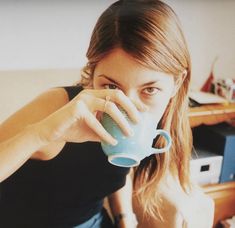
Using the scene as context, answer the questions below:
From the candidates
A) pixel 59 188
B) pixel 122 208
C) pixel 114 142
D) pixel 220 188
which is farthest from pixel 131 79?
pixel 220 188

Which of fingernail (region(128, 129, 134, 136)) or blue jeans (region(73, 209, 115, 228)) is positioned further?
blue jeans (region(73, 209, 115, 228))

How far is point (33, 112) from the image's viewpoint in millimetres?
746

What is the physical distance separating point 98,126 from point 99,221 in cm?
49

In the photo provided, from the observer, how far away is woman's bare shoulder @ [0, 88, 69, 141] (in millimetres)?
724

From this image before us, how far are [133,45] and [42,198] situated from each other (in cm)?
41

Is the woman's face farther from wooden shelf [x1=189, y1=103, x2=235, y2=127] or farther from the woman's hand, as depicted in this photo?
wooden shelf [x1=189, y1=103, x2=235, y2=127]

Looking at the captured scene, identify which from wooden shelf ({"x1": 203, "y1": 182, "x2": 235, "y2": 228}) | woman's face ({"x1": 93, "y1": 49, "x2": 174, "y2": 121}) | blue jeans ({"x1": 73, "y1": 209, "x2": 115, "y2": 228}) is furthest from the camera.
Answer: wooden shelf ({"x1": 203, "y1": 182, "x2": 235, "y2": 228})

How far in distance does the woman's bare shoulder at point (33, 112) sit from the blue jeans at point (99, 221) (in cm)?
33

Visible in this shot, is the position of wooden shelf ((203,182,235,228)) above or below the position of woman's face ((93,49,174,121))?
below

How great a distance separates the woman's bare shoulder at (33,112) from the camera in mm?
724

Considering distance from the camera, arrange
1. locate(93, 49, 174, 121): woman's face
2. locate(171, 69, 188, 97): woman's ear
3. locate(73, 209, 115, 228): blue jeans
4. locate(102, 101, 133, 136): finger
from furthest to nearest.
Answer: locate(73, 209, 115, 228): blue jeans → locate(171, 69, 188, 97): woman's ear → locate(93, 49, 174, 121): woman's face → locate(102, 101, 133, 136): finger

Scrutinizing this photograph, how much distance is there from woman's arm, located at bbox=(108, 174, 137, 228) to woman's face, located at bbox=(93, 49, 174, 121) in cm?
38

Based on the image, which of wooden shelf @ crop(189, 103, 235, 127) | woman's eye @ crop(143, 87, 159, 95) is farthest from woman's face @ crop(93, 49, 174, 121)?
wooden shelf @ crop(189, 103, 235, 127)

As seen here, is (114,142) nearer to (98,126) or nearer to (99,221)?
(98,126)
